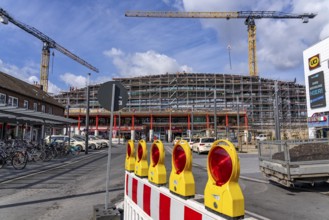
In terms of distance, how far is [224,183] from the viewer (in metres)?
2.26

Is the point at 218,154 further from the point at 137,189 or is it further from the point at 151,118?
the point at 151,118

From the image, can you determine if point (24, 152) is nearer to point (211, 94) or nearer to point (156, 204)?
point (156, 204)

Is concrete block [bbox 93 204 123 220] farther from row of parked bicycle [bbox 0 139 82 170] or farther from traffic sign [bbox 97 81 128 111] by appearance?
row of parked bicycle [bbox 0 139 82 170]

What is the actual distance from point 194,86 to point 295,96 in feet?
96.7

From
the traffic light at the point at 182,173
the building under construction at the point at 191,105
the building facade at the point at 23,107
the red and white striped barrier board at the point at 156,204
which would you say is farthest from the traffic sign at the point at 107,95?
the building under construction at the point at 191,105

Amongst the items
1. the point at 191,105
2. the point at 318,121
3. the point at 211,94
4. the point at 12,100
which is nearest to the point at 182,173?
the point at 318,121

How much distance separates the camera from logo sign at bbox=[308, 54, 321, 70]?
29781 millimetres

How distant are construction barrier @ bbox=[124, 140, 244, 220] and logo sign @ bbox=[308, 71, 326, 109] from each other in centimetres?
2990

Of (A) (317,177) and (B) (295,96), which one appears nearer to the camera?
(A) (317,177)

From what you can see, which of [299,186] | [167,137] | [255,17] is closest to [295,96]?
[255,17]

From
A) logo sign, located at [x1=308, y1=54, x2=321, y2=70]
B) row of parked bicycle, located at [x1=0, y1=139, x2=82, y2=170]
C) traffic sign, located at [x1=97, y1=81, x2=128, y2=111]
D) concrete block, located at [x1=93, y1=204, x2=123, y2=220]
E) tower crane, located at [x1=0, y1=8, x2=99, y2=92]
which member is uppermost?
tower crane, located at [x1=0, y1=8, x2=99, y2=92]

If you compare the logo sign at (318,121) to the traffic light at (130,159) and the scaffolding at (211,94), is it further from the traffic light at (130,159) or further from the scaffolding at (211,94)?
the scaffolding at (211,94)

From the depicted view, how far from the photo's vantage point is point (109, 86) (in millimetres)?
6047

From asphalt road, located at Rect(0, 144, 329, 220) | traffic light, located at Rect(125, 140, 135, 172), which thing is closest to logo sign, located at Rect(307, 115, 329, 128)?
asphalt road, located at Rect(0, 144, 329, 220)
